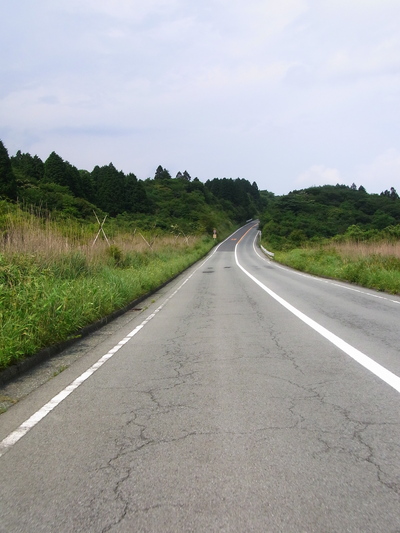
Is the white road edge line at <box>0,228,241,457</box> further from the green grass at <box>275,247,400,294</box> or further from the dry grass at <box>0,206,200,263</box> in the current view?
the green grass at <box>275,247,400,294</box>

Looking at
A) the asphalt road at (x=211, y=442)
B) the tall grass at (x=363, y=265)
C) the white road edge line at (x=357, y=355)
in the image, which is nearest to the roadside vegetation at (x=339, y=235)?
the tall grass at (x=363, y=265)

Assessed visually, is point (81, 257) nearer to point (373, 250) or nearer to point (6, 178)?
point (373, 250)

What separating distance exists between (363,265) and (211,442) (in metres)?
20.3

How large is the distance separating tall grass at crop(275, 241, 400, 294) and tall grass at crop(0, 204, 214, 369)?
9196mm

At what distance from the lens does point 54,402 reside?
5004 millimetres

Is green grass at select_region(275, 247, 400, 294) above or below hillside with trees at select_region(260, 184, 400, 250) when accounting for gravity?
below

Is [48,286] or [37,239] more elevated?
[37,239]

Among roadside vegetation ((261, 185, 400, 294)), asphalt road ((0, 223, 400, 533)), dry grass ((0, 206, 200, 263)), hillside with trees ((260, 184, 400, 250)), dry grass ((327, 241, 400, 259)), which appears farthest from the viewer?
hillside with trees ((260, 184, 400, 250))

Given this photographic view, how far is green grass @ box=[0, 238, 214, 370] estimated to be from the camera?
22.1 ft

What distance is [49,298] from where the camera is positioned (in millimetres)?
8344

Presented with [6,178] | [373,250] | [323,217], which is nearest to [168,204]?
[323,217]

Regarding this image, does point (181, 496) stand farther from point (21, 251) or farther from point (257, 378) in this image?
point (21, 251)

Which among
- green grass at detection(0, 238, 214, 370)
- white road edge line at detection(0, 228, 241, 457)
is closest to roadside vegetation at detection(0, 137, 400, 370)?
green grass at detection(0, 238, 214, 370)

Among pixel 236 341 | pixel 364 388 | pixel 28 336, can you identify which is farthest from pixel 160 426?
pixel 236 341
